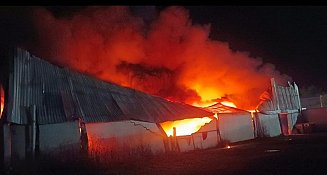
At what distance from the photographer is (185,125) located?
88.4ft

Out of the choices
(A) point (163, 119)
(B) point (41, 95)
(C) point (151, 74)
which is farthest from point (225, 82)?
(B) point (41, 95)

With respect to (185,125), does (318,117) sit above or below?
above

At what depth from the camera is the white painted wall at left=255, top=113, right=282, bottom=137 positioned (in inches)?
1313

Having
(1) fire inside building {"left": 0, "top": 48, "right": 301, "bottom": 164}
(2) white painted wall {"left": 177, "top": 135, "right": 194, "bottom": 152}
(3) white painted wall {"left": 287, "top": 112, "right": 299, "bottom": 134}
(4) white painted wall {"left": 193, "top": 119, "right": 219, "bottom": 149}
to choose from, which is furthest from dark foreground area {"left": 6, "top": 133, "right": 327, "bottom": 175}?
(3) white painted wall {"left": 287, "top": 112, "right": 299, "bottom": 134}

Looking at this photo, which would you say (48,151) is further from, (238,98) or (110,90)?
(238,98)

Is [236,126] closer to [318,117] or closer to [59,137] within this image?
[318,117]

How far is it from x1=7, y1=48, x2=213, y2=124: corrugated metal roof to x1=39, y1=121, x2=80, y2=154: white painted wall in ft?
1.09

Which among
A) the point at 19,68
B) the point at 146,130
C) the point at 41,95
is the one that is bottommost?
the point at 146,130

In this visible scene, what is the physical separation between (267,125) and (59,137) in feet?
73.1

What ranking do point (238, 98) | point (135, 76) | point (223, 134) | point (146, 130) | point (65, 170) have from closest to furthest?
point (65, 170) < point (146, 130) < point (223, 134) < point (135, 76) < point (238, 98)

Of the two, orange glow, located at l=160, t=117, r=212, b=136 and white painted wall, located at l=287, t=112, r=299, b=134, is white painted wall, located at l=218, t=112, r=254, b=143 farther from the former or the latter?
white painted wall, located at l=287, t=112, r=299, b=134

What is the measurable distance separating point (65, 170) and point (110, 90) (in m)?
7.54

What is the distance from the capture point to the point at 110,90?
77.4 feet

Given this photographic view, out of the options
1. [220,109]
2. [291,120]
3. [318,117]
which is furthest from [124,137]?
[318,117]
